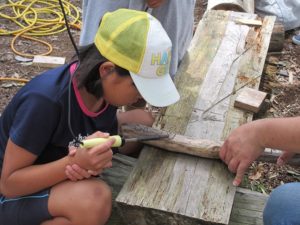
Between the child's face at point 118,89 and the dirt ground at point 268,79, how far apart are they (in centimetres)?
147

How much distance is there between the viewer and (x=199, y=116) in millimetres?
2779

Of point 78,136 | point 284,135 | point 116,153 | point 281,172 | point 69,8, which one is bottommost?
point 69,8

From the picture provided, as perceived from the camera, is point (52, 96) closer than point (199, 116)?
Yes

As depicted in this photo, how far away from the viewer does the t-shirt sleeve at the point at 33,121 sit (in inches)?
77.5

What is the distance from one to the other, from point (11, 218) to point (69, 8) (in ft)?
14.3

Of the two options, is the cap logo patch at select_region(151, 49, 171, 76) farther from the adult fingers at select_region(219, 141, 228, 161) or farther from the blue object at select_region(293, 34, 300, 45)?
the blue object at select_region(293, 34, 300, 45)

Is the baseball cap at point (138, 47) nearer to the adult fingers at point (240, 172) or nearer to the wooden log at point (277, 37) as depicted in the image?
the adult fingers at point (240, 172)

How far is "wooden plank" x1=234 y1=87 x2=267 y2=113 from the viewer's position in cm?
282

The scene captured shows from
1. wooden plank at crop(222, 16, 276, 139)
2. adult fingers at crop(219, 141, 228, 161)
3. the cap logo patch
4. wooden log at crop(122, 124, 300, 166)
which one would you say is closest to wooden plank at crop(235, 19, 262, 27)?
wooden plank at crop(222, 16, 276, 139)

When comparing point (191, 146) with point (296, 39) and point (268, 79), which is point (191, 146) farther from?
point (296, 39)

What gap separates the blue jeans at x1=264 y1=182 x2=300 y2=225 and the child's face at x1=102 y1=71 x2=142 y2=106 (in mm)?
797

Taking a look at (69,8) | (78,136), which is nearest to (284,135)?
(78,136)

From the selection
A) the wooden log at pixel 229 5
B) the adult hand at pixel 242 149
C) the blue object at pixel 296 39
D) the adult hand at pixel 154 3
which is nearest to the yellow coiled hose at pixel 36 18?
the wooden log at pixel 229 5

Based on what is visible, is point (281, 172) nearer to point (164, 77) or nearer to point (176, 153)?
point (176, 153)
